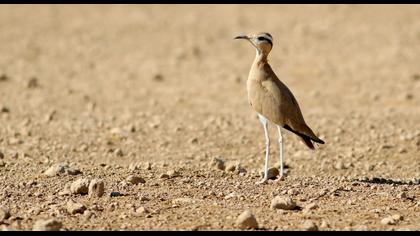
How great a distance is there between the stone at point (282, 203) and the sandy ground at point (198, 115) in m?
0.08

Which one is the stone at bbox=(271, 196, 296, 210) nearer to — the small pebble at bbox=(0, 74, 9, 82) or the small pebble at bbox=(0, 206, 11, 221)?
the small pebble at bbox=(0, 206, 11, 221)

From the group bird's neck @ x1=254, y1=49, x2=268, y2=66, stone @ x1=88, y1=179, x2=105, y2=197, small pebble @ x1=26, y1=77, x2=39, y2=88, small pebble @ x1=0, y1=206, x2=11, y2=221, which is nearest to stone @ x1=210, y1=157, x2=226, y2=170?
bird's neck @ x1=254, y1=49, x2=268, y2=66

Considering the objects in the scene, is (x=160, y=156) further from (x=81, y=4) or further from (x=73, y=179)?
(x=81, y=4)

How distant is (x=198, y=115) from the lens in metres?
13.3

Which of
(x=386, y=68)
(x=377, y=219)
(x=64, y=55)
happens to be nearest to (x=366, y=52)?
(x=386, y=68)

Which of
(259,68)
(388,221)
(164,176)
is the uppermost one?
(259,68)

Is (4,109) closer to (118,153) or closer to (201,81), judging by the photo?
(118,153)

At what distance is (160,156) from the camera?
10.6 metres

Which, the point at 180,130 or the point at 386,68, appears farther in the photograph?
the point at 386,68

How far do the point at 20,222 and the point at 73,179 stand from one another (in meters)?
1.42

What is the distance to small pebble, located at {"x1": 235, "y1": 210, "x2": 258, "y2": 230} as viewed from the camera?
6.40 metres

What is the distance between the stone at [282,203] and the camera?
6961 mm

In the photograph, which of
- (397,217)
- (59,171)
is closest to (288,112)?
(397,217)

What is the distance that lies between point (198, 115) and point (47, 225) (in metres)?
7.14
